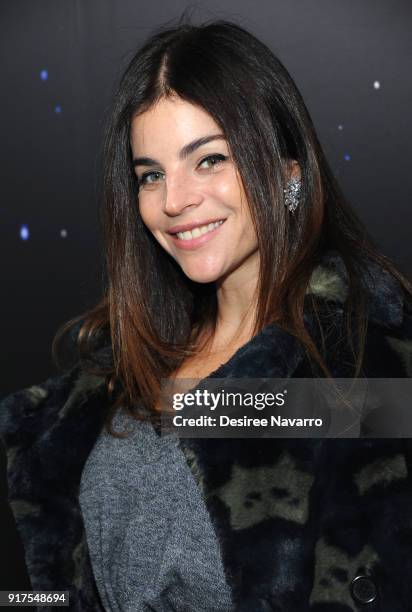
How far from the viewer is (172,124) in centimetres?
163

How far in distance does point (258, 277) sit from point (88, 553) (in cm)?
65

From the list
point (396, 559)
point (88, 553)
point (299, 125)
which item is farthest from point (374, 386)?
point (88, 553)

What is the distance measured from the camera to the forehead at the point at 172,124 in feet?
5.28

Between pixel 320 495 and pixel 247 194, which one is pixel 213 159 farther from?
pixel 320 495

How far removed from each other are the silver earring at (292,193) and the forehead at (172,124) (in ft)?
0.60

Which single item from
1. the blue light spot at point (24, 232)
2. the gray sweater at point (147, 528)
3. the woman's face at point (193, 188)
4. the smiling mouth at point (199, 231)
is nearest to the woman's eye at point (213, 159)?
the woman's face at point (193, 188)

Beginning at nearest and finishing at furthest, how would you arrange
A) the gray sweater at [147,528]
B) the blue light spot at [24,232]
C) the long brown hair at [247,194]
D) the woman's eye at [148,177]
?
1. the gray sweater at [147,528]
2. the long brown hair at [247,194]
3. the woman's eye at [148,177]
4. the blue light spot at [24,232]

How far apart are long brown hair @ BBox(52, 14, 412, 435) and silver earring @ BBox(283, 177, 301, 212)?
1 cm

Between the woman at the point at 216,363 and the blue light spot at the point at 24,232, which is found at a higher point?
the blue light spot at the point at 24,232

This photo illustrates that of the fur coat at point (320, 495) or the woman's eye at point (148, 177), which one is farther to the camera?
the woman's eye at point (148, 177)

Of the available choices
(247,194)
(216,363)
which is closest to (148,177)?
(247,194)

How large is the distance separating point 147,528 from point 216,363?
1.32ft

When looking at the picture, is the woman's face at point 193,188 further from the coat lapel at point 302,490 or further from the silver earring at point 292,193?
the coat lapel at point 302,490

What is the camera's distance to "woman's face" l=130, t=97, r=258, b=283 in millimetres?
1613
